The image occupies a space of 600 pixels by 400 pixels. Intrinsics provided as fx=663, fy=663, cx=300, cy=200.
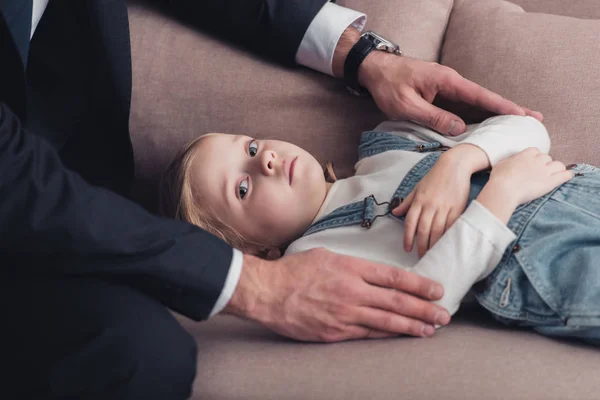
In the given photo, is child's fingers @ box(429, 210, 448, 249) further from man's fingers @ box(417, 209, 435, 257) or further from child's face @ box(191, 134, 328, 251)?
child's face @ box(191, 134, 328, 251)

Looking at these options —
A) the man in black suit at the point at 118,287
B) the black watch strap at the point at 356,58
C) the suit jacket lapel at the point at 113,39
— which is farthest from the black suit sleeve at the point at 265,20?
the man in black suit at the point at 118,287

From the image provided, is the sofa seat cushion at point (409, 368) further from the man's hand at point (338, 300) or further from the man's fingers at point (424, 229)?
the man's fingers at point (424, 229)

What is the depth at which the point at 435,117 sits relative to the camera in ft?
4.24

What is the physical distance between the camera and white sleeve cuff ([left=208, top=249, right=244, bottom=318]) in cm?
97

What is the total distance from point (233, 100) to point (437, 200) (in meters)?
0.59

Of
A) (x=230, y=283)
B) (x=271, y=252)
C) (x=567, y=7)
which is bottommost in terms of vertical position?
(x=271, y=252)

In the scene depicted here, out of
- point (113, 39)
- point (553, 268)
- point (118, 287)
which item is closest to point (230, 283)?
point (118, 287)

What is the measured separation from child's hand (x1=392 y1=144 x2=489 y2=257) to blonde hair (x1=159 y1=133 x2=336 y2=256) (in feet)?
1.22

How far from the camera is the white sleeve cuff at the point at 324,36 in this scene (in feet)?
4.68

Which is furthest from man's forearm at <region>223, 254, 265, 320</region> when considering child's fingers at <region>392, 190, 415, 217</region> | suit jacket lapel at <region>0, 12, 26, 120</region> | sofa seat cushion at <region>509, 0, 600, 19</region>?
sofa seat cushion at <region>509, 0, 600, 19</region>

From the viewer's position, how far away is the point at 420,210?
41.2 inches

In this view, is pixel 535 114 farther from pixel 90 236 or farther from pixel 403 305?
pixel 90 236

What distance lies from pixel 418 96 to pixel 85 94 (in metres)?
0.69

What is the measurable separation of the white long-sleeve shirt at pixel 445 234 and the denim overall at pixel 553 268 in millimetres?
39
